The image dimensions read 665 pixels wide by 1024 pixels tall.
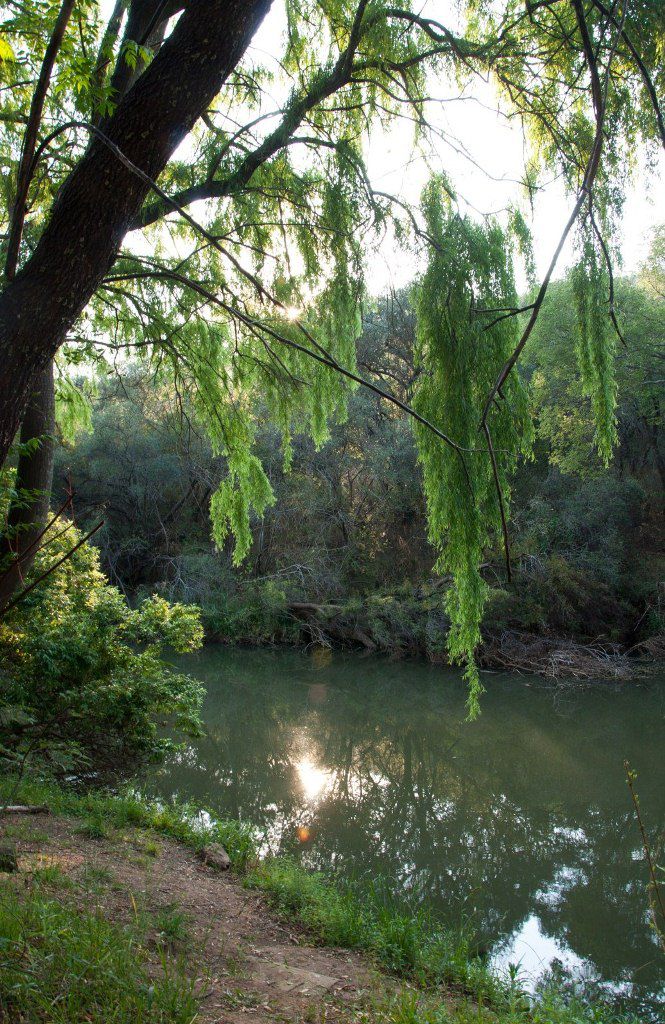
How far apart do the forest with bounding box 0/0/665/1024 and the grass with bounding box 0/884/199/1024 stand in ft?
0.04

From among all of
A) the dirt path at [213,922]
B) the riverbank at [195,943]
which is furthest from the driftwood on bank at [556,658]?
the dirt path at [213,922]

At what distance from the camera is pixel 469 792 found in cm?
758

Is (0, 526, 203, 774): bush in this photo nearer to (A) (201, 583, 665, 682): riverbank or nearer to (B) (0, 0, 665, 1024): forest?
(B) (0, 0, 665, 1024): forest

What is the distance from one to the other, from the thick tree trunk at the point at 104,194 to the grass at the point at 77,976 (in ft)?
5.08

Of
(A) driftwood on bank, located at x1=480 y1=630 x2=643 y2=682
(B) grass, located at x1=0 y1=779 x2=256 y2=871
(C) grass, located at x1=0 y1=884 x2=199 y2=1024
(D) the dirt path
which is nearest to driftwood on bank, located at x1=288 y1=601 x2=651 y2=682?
(A) driftwood on bank, located at x1=480 y1=630 x2=643 y2=682

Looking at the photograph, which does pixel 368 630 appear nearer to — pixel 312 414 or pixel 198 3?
pixel 312 414

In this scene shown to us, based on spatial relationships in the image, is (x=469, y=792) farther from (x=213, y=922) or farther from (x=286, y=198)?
(x=286, y=198)

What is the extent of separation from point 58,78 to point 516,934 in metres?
5.37

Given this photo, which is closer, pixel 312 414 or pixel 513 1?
pixel 513 1

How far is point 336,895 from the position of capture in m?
4.28

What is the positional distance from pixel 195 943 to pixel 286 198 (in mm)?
3962

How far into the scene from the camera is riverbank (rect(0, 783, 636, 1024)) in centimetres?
215

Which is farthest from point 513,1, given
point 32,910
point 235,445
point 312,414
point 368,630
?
point 368,630

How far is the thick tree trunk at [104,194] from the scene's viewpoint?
2.13 metres
